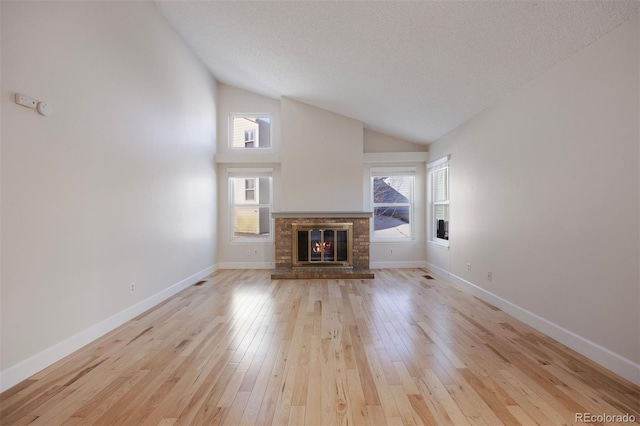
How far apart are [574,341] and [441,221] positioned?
3234 millimetres

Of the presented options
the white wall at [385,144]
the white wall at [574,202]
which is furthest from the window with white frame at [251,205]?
the white wall at [574,202]

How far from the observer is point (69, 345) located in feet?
7.83

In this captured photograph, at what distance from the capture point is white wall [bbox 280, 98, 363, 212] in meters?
5.70

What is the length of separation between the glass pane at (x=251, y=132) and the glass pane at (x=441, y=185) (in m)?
3.40

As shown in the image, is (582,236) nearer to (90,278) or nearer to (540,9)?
(540,9)

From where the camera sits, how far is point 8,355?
1908 millimetres

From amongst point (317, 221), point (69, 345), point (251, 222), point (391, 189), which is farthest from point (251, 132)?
point (69, 345)

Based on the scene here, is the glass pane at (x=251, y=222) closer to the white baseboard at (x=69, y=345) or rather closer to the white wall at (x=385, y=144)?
the white baseboard at (x=69, y=345)

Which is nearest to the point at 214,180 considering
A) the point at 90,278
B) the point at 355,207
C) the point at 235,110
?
the point at 235,110

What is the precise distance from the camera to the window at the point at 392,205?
6160 millimetres

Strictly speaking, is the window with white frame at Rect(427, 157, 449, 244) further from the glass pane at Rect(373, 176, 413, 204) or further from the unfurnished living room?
the glass pane at Rect(373, 176, 413, 204)

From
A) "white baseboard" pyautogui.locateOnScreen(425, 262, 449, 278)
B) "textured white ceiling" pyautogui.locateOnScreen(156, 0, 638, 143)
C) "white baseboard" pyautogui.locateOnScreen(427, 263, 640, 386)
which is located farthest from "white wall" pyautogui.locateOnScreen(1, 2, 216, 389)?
"white baseboard" pyautogui.locateOnScreen(425, 262, 449, 278)

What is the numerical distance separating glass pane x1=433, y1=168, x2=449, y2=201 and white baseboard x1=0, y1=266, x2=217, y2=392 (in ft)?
15.4

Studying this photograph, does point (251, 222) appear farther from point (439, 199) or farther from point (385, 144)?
point (439, 199)
